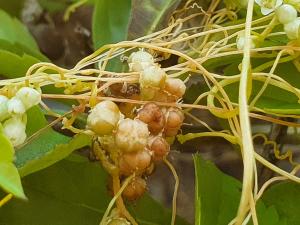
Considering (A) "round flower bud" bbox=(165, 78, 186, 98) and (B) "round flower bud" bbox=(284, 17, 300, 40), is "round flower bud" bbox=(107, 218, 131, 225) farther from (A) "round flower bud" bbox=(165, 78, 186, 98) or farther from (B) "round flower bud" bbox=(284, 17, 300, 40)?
(B) "round flower bud" bbox=(284, 17, 300, 40)

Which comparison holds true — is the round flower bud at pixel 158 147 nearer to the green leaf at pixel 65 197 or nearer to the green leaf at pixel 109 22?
the green leaf at pixel 65 197

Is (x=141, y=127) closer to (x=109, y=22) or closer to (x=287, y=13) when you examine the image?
(x=287, y=13)

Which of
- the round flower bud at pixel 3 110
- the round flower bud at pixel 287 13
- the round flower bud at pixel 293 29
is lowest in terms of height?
the round flower bud at pixel 3 110

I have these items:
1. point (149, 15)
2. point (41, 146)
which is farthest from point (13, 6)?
point (41, 146)

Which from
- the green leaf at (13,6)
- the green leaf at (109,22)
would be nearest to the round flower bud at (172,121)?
the green leaf at (109,22)

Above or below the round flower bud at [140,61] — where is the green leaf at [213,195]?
below

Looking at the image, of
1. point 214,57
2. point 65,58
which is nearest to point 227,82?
point 214,57

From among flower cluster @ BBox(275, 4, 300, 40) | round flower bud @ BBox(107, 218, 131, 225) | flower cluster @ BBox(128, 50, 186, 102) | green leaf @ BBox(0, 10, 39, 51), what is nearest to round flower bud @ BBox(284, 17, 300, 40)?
flower cluster @ BBox(275, 4, 300, 40)
